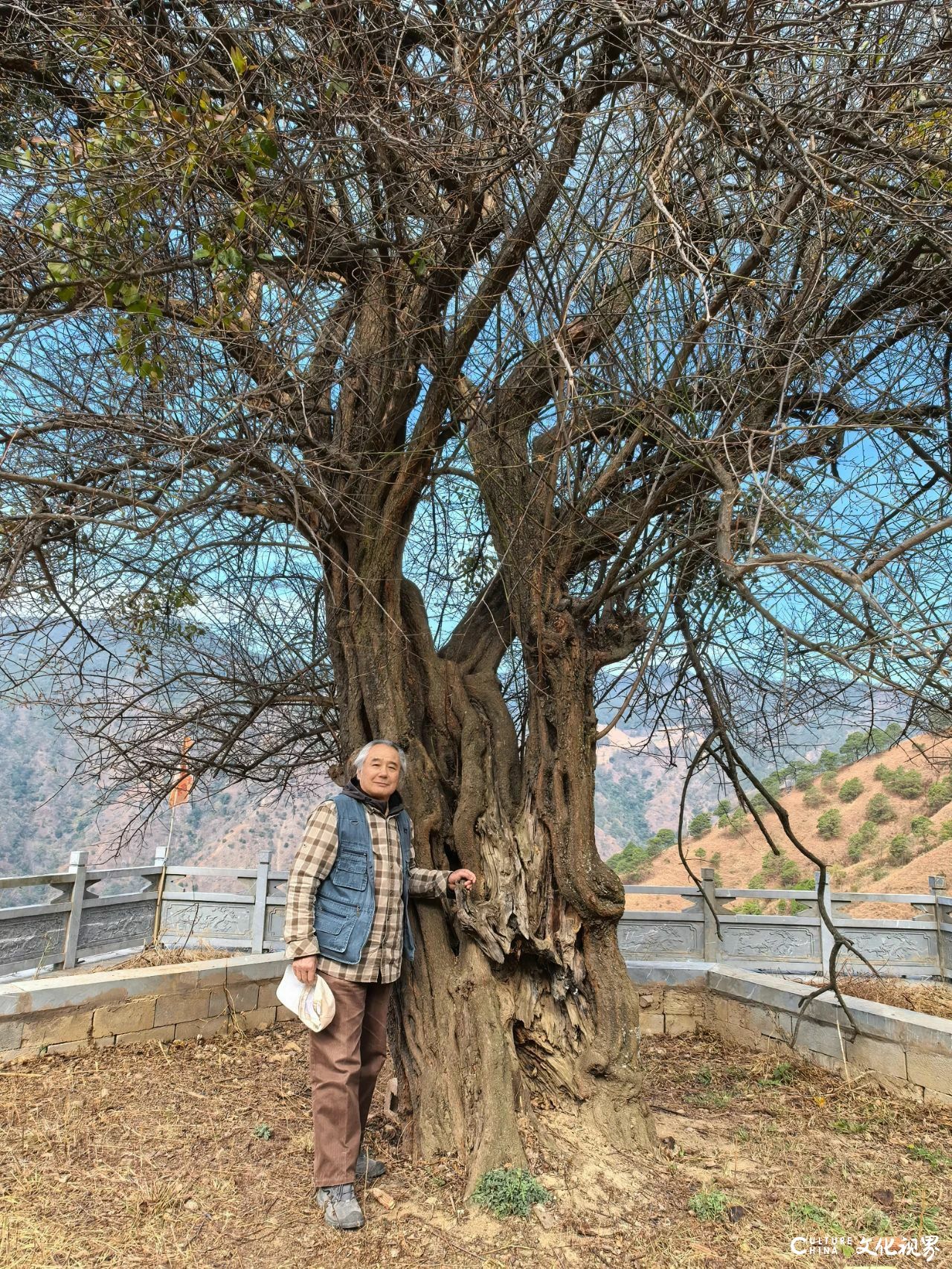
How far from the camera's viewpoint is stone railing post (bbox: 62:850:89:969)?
996 centimetres

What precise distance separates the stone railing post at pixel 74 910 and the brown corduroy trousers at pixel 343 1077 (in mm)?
7828

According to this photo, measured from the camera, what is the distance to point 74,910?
999 centimetres

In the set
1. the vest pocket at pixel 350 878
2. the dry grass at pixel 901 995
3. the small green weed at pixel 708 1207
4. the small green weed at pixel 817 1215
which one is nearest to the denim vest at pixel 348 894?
the vest pocket at pixel 350 878

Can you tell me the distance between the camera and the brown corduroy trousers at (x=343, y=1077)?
126 inches

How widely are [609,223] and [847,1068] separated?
16.0ft

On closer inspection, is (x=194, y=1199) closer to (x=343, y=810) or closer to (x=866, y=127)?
(x=343, y=810)

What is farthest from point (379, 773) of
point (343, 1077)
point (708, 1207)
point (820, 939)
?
point (820, 939)

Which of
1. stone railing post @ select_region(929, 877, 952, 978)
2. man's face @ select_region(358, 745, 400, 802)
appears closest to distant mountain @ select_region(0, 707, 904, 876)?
man's face @ select_region(358, 745, 400, 802)

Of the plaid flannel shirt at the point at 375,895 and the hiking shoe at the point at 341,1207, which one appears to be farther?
the plaid flannel shirt at the point at 375,895

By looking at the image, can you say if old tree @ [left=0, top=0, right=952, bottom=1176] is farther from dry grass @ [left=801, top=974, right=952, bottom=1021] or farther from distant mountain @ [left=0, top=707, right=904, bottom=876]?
dry grass @ [left=801, top=974, right=952, bottom=1021]

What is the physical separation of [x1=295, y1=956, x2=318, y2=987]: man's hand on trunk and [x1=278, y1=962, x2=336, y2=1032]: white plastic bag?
0.02 meters

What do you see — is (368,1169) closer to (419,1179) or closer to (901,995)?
(419,1179)

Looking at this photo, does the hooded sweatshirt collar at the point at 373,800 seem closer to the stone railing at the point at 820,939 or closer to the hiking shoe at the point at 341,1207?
the hiking shoe at the point at 341,1207

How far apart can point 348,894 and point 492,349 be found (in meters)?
3.08
